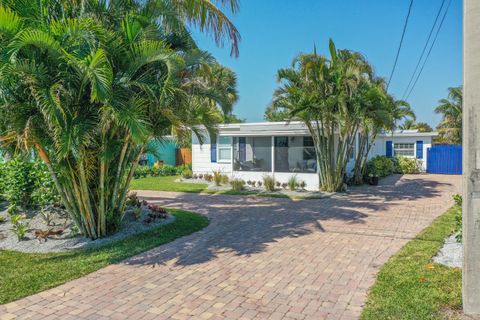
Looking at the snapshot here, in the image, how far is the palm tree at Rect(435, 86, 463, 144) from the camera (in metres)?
25.5

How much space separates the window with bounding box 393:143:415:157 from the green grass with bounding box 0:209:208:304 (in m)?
20.9

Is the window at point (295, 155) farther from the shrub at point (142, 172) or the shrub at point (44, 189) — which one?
the shrub at point (44, 189)

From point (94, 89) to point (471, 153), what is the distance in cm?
496

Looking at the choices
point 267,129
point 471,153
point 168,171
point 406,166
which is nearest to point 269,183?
point 267,129

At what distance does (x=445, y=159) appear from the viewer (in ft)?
73.5

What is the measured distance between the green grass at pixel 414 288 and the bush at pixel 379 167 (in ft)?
41.2

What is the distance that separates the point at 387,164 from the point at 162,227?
17158 millimetres

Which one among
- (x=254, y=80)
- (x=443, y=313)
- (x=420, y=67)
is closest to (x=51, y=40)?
(x=443, y=313)

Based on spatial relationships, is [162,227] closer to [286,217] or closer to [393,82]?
[286,217]

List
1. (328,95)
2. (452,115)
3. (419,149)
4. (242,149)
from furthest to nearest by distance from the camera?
1. (452,115)
2. (419,149)
3. (242,149)
4. (328,95)

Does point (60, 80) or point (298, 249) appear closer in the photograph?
point (60, 80)

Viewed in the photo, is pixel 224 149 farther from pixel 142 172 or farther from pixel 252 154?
pixel 142 172

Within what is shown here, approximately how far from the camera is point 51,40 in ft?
17.4

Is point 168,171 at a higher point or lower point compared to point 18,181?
lower
